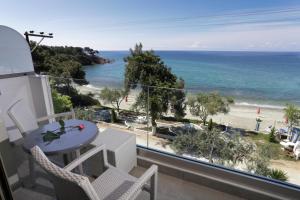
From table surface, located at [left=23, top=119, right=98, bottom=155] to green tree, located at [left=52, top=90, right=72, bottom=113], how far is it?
53.1 inches

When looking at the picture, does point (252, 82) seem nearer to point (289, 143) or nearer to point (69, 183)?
point (289, 143)

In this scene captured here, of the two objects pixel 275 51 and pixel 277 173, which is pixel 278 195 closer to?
pixel 277 173

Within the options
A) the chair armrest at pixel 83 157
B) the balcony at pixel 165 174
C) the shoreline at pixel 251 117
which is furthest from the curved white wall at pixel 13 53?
the shoreline at pixel 251 117

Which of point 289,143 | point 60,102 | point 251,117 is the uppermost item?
point 60,102

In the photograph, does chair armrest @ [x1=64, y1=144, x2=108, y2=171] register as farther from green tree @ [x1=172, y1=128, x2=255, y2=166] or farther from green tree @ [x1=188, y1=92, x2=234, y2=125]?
green tree @ [x1=188, y1=92, x2=234, y2=125]

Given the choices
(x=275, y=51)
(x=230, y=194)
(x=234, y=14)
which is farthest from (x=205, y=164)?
(x=275, y=51)

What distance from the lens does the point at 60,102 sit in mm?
3189

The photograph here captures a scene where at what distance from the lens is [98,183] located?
1.41m

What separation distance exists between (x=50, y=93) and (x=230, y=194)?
8.94 ft

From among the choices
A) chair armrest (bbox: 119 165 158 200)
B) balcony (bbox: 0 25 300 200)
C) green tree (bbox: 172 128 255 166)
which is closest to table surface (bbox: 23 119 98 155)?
balcony (bbox: 0 25 300 200)

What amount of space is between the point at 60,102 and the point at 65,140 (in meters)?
1.80

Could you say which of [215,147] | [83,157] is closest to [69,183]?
[83,157]

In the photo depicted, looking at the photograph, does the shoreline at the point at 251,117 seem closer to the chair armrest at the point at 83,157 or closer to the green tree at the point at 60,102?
the green tree at the point at 60,102

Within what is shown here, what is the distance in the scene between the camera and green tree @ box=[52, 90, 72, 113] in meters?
3.10
